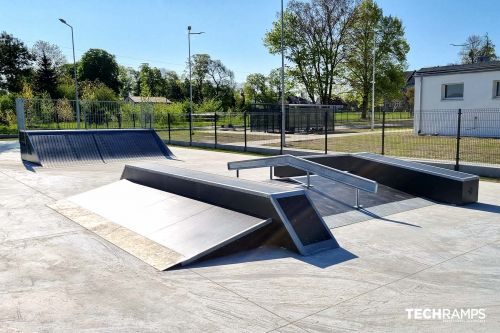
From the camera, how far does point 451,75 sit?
25656 mm

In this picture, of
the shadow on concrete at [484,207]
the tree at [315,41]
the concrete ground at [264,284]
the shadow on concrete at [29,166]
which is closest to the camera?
the concrete ground at [264,284]

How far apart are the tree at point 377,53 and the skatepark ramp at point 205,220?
46526 mm

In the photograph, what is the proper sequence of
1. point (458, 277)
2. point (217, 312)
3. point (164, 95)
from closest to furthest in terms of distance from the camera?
point (217, 312)
point (458, 277)
point (164, 95)

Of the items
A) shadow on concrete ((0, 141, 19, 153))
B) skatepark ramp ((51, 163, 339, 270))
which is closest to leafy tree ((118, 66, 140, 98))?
shadow on concrete ((0, 141, 19, 153))

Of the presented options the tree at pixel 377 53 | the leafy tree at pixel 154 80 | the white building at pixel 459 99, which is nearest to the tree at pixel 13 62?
the leafy tree at pixel 154 80

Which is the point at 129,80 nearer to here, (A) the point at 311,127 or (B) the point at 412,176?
(A) the point at 311,127

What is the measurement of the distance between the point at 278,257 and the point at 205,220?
1.38m

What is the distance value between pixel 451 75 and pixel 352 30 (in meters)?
25.6

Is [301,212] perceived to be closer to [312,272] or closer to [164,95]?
[312,272]

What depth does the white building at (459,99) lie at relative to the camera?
23609 mm

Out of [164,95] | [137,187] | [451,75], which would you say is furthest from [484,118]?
[164,95]

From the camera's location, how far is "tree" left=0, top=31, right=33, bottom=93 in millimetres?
54000

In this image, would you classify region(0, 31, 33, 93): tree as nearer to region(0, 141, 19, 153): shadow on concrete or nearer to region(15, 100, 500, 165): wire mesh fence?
region(15, 100, 500, 165): wire mesh fence

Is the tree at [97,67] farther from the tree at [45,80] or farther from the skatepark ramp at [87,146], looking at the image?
the skatepark ramp at [87,146]
